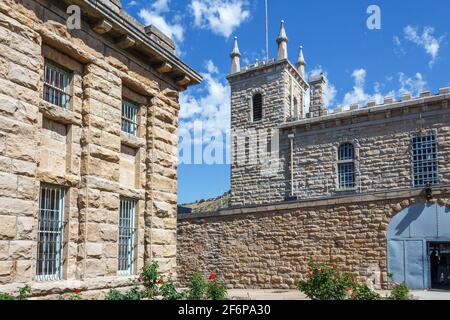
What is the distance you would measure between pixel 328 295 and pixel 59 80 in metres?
6.72

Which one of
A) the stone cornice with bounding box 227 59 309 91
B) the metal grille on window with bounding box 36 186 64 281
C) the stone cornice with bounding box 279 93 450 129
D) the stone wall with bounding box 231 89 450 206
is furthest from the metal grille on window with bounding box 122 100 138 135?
the stone cornice with bounding box 227 59 309 91

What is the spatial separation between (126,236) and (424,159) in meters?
18.0

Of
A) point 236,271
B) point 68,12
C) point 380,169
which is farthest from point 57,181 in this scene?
point 380,169

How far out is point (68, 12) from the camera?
9000 millimetres

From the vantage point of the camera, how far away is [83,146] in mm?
9242

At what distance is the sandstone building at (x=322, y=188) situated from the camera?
16422 millimetres

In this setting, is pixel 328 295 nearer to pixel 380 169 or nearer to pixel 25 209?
pixel 25 209

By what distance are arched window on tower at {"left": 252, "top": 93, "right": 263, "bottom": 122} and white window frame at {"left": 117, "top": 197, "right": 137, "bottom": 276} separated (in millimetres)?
21289

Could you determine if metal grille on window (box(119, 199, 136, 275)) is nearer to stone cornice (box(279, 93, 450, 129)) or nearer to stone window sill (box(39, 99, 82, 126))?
stone window sill (box(39, 99, 82, 126))

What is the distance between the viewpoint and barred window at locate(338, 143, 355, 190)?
87.0 feet

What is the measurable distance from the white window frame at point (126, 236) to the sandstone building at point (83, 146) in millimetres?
20

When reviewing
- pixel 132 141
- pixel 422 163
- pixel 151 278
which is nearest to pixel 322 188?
pixel 422 163

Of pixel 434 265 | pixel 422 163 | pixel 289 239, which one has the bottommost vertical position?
pixel 434 265

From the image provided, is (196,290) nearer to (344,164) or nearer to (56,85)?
(56,85)
